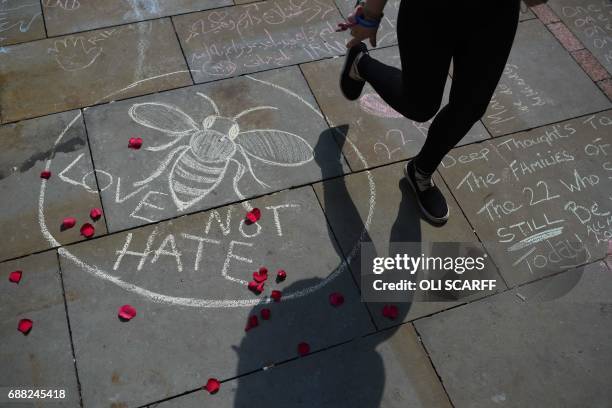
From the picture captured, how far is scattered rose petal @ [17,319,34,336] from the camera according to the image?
2.89m

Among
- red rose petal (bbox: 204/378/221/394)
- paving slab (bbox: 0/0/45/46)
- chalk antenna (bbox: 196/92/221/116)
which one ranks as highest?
paving slab (bbox: 0/0/45/46)

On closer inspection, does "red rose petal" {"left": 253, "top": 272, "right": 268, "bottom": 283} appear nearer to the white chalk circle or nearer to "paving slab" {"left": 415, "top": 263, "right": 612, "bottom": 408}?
the white chalk circle

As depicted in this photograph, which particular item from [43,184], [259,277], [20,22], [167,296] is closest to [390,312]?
[259,277]

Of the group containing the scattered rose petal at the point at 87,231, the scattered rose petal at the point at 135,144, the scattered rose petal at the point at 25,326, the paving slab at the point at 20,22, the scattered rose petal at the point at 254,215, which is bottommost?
the scattered rose petal at the point at 25,326

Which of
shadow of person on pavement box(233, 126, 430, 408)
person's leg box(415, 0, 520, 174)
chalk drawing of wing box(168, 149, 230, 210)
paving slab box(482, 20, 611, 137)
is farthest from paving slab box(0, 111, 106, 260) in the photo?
paving slab box(482, 20, 611, 137)

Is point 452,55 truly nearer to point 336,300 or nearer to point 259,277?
point 336,300

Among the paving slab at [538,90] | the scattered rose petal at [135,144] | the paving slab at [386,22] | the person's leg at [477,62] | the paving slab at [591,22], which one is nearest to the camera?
the person's leg at [477,62]

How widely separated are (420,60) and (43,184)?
2398 mm

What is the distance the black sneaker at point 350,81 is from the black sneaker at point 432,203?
675 millimetres

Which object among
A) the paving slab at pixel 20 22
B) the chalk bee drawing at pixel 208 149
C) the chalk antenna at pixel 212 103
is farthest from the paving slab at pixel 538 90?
the paving slab at pixel 20 22

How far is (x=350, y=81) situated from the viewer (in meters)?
3.77

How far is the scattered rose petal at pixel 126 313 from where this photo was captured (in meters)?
2.97

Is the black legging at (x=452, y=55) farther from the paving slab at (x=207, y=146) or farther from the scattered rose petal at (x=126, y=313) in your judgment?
the scattered rose petal at (x=126, y=313)

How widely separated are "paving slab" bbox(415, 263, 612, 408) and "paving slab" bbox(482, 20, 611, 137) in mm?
1284
